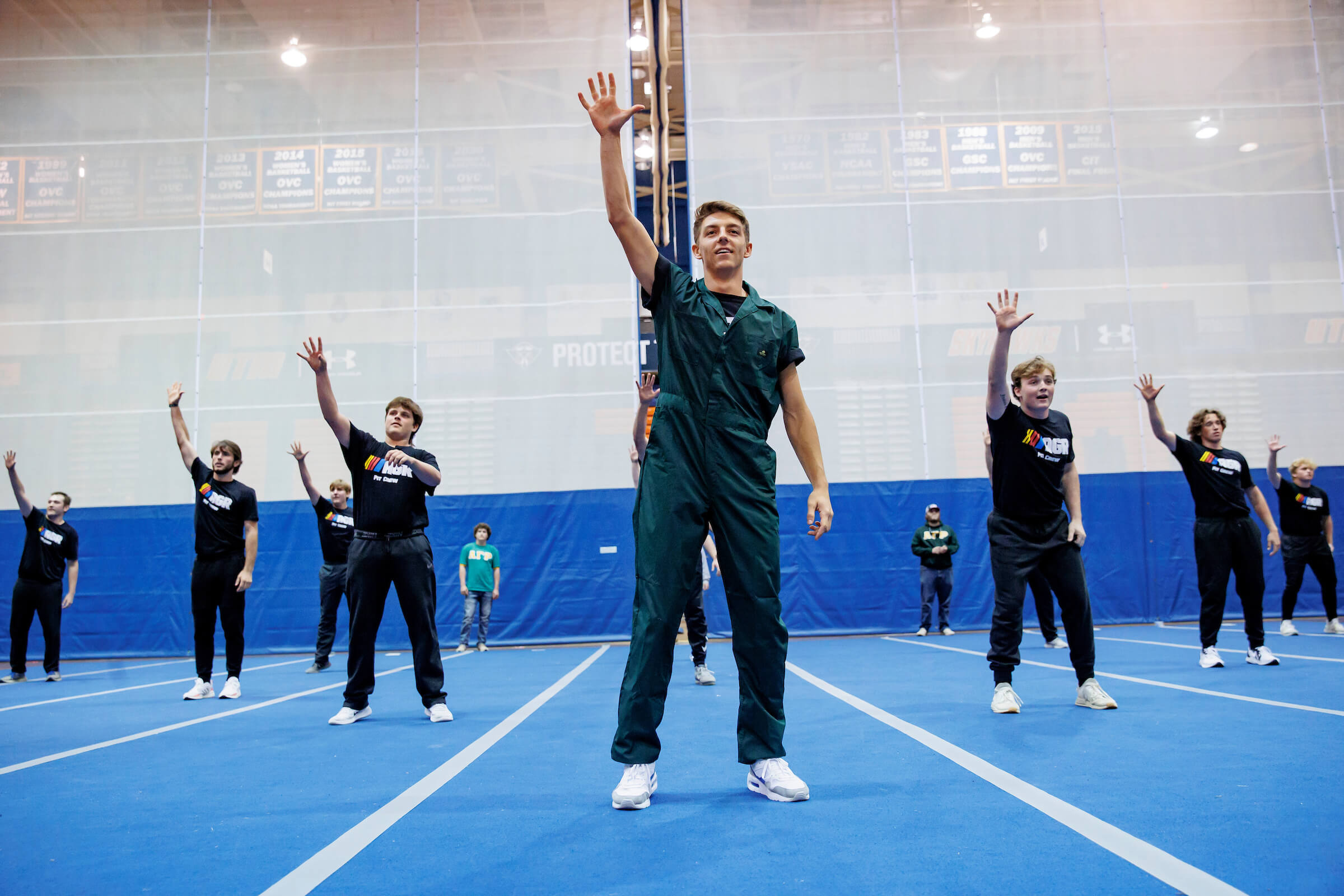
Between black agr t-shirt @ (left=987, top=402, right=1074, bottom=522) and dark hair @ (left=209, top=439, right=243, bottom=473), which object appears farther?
dark hair @ (left=209, top=439, right=243, bottom=473)

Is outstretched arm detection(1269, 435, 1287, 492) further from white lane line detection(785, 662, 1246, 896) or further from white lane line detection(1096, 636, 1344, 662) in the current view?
white lane line detection(785, 662, 1246, 896)

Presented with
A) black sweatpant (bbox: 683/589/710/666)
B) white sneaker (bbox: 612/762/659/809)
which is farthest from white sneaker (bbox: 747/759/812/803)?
black sweatpant (bbox: 683/589/710/666)

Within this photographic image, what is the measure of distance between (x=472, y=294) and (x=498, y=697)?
8.24 metres

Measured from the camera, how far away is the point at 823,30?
525 inches

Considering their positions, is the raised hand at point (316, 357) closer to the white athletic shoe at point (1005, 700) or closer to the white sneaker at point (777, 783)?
the white sneaker at point (777, 783)

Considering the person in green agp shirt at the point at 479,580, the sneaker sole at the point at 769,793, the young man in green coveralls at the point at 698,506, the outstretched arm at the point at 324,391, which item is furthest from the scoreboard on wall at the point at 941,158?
the sneaker sole at the point at 769,793

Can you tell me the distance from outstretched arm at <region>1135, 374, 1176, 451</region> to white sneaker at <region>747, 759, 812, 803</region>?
390cm

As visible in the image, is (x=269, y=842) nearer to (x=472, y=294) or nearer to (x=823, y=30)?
(x=472, y=294)

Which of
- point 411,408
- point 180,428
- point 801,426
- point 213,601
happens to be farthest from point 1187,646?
point 180,428

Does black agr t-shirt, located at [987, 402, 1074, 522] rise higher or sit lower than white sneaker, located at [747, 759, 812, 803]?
higher

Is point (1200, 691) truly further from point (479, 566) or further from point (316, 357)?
point (479, 566)

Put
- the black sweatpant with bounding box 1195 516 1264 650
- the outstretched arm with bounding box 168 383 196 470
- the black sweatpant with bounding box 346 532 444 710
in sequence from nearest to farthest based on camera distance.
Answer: the black sweatpant with bounding box 346 532 444 710, the black sweatpant with bounding box 1195 516 1264 650, the outstretched arm with bounding box 168 383 196 470

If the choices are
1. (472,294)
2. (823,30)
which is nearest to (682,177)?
(823,30)

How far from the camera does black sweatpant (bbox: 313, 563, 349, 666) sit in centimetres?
839
